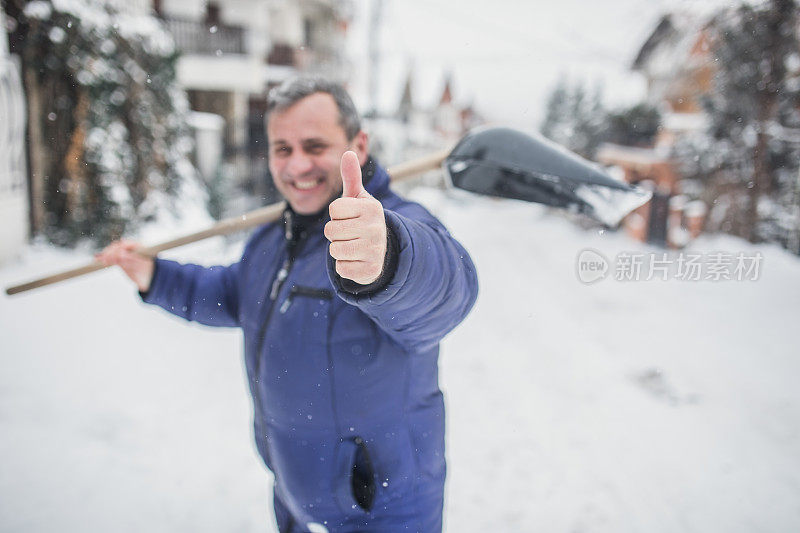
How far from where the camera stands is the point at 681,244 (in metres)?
5.22

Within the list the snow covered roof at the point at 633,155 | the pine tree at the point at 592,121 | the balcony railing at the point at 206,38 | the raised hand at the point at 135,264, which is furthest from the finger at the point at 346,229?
the balcony railing at the point at 206,38

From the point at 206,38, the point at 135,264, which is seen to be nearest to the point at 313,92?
the point at 135,264

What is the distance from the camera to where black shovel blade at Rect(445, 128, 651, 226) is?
1.60 metres

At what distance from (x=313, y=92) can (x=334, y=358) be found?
2.42ft

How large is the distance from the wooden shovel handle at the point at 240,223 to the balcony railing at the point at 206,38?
11.9 metres

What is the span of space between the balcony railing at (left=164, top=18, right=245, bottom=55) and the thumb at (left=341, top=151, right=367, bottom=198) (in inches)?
522

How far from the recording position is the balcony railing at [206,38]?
472 inches

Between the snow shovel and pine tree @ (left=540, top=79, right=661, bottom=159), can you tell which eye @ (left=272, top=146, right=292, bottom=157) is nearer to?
the snow shovel

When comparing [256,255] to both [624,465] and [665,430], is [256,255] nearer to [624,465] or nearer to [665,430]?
[624,465]

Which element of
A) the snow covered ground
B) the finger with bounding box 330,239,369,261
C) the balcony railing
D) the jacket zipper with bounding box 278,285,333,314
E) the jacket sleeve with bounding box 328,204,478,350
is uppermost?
the balcony railing

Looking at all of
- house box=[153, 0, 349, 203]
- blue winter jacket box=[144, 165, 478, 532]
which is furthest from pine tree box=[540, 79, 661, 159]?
house box=[153, 0, 349, 203]

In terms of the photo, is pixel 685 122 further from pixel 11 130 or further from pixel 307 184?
pixel 11 130

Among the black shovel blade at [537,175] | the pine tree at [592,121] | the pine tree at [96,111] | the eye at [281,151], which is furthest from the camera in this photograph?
the pine tree at [592,121]

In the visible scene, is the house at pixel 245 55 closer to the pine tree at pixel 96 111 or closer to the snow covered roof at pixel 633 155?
the pine tree at pixel 96 111
